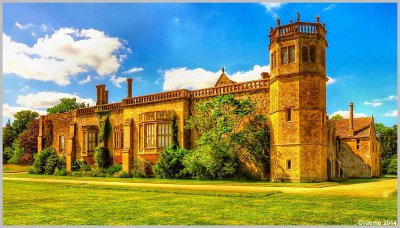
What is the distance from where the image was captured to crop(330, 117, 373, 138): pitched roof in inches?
1527

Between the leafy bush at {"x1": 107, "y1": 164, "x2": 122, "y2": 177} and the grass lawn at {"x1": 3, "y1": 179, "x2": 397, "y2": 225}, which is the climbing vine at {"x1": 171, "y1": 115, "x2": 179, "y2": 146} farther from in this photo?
the grass lawn at {"x1": 3, "y1": 179, "x2": 397, "y2": 225}

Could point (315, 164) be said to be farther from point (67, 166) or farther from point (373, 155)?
point (67, 166)

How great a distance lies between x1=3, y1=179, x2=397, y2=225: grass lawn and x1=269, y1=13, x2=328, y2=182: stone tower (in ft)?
26.7

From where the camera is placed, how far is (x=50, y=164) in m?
38.7

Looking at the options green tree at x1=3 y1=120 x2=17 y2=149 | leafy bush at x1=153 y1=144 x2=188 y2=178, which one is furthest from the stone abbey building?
green tree at x1=3 y1=120 x2=17 y2=149

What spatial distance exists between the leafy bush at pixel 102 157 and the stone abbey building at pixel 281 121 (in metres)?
0.60

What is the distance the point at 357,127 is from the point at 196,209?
32721mm

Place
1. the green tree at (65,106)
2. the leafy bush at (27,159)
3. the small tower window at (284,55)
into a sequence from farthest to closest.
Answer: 1. the green tree at (65,106)
2. the leafy bush at (27,159)
3. the small tower window at (284,55)

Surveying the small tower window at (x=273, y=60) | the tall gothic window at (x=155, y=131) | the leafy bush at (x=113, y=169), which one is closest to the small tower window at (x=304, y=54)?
the small tower window at (x=273, y=60)

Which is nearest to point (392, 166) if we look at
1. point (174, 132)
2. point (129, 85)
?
point (174, 132)

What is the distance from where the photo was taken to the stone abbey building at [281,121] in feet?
75.5

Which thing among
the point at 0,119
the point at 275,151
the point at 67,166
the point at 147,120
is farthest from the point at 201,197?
the point at 67,166

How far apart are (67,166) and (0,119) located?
83.1ft

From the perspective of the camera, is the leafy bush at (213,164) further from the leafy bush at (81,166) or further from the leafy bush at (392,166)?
the leafy bush at (392,166)
